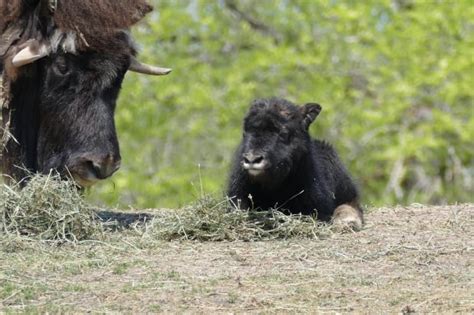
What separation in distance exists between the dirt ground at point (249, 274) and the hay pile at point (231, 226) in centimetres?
12

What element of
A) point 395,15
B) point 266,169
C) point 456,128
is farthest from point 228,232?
point 395,15

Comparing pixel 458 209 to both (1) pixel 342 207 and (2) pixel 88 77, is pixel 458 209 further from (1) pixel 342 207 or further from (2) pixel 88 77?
(2) pixel 88 77

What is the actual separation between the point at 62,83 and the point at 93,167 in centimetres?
69

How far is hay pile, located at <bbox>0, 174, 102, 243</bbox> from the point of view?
295 inches

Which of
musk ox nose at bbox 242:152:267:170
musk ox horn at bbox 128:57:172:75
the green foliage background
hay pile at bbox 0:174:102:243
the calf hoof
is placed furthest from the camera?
the green foliage background

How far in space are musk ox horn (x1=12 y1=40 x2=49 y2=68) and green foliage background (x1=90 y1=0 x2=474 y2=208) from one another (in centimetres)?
1218

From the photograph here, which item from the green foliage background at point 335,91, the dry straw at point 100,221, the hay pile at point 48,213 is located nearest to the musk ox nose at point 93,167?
the dry straw at point 100,221

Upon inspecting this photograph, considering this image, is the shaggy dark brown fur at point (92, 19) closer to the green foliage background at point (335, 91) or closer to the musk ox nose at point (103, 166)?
the musk ox nose at point (103, 166)

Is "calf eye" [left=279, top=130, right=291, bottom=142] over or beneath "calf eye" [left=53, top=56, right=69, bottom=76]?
beneath

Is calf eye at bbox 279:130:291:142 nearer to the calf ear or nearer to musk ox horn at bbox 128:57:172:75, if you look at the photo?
the calf ear

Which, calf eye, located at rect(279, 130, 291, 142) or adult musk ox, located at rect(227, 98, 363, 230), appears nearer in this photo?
adult musk ox, located at rect(227, 98, 363, 230)

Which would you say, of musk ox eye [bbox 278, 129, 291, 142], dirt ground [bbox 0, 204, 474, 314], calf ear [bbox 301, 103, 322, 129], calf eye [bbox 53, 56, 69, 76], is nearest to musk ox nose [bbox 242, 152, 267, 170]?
musk ox eye [bbox 278, 129, 291, 142]

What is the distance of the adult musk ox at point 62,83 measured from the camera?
26.4ft

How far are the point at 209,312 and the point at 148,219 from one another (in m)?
3.12
